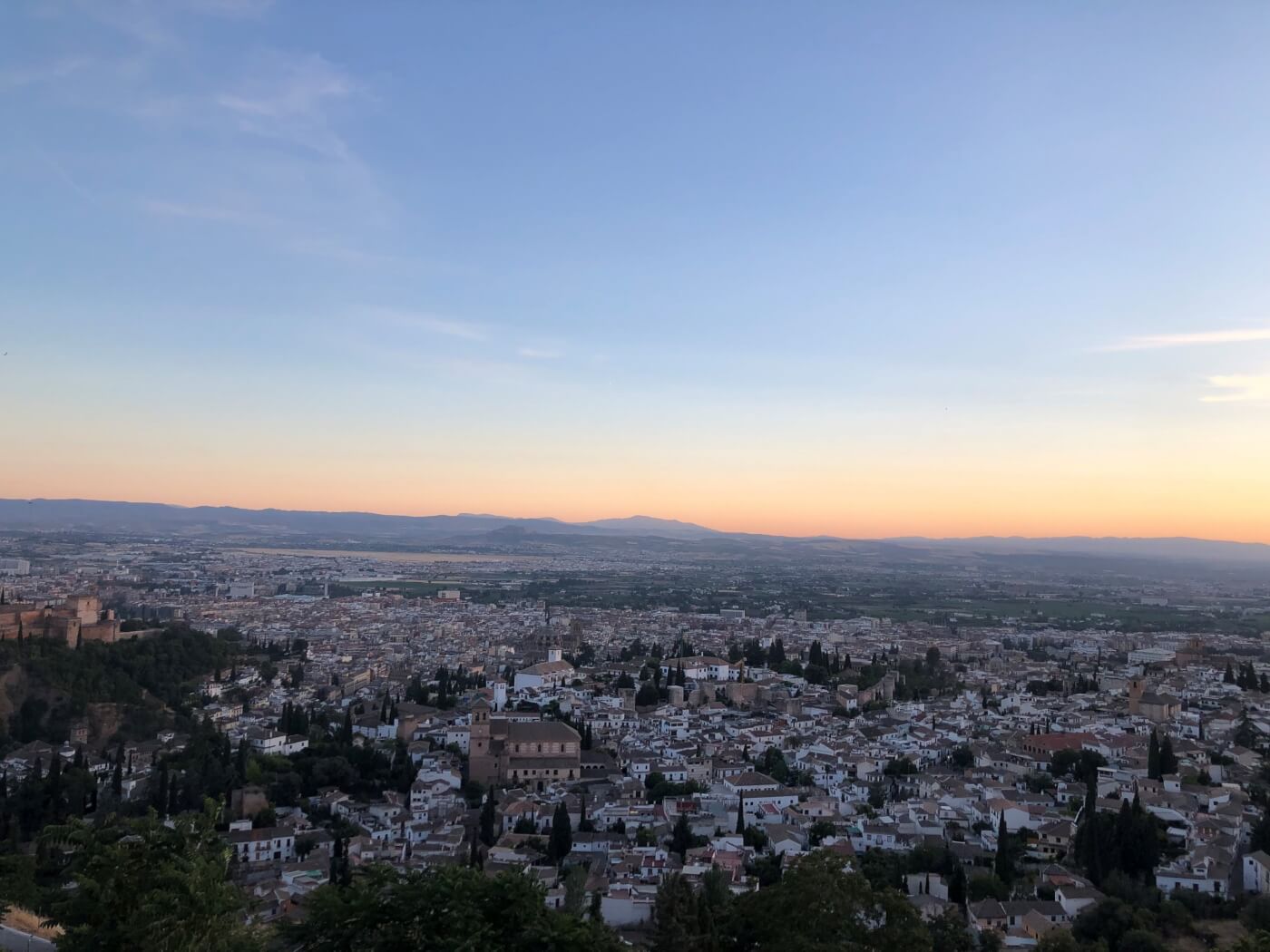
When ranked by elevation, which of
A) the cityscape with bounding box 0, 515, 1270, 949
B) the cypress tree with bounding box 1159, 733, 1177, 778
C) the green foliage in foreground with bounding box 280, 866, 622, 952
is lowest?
the cityscape with bounding box 0, 515, 1270, 949

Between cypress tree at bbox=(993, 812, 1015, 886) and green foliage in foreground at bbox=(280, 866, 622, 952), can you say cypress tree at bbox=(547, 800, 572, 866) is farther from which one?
green foliage in foreground at bbox=(280, 866, 622, 952)

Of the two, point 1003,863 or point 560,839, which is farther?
point 560,839

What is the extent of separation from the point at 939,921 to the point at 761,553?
15340 cm

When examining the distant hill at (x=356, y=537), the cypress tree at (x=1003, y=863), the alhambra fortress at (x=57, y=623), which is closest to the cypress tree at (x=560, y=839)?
the cypress tree at (x=1003, y=863)

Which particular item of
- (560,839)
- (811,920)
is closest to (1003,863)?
(560,839)

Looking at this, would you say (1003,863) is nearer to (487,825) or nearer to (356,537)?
(487,825)

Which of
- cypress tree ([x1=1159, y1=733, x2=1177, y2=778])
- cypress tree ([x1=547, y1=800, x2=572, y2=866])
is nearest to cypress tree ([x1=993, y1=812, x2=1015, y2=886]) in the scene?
cypress tree ([x1=547, y1=800, x2=572, y2=866])

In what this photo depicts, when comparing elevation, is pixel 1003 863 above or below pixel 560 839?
above

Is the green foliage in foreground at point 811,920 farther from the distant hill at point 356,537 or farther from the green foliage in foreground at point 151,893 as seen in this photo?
the distant hill at point 356,537

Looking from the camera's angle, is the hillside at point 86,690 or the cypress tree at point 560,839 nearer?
the cypress tree at point 560,839

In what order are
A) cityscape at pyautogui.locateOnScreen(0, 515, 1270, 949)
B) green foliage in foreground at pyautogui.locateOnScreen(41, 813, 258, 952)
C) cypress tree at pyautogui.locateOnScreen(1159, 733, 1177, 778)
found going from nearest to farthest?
green foliage in foreground at pyautogui.locateOnScreen(41, 813, 258, 952) → cityscape at pyautogui.locateOnScreen(0, 515, 1270, 949) → cypress tree at pyautogui.locateOnScreen(1159, 733, 1177, 778)

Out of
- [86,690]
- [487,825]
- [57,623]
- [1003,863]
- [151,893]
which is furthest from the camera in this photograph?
[57,623]

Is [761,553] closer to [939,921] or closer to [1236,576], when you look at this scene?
[1236,576]

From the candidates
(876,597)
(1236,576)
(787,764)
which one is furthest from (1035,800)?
(1236,576)
